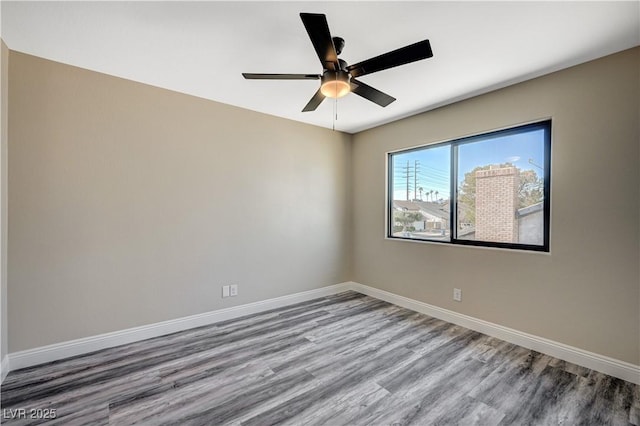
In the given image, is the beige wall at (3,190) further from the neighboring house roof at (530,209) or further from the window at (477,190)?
the neighboring house roof at (530,209)

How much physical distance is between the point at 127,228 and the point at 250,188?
132cm

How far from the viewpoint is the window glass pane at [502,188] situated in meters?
2.63

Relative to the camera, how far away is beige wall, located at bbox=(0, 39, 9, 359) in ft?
6.82

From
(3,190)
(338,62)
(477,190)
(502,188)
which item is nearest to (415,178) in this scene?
(477,190)

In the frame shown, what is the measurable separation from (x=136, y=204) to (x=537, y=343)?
3935mm

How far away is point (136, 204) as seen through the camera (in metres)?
2.70

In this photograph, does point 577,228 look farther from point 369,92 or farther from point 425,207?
point 369,92

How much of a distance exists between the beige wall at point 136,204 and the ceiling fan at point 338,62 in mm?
1437

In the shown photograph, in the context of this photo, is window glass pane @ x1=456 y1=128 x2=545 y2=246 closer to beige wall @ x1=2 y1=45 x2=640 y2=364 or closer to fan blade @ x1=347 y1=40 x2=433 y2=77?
beige wall @ x1=2 y1=45 x2=640 y2=364

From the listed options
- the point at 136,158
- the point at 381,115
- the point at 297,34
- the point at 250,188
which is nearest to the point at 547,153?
the point at 381,115

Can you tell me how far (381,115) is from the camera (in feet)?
11.8

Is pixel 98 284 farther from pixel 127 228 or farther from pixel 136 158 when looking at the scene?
pixel 136 158

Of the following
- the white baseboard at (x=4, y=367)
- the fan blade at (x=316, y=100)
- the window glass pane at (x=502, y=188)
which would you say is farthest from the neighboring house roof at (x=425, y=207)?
the white baseboard at (x=4, y=367)

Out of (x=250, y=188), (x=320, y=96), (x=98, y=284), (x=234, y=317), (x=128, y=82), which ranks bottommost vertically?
(x=234, y=317)
